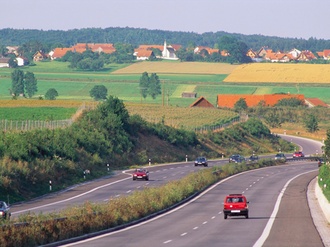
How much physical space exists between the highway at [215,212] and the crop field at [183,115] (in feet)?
141

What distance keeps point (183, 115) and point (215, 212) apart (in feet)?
298

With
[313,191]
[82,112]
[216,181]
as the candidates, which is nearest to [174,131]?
[82,112]

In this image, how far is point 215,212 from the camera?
4762 centimetres

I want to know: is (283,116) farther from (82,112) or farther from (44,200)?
(44,200)

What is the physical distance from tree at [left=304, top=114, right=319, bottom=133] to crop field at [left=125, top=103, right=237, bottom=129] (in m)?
11.9

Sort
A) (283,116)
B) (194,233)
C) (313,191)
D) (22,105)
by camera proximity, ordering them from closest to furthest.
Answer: (194,233) < (313,191) < (22,105) < (283,116)

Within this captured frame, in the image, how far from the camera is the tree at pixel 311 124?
5792 inches

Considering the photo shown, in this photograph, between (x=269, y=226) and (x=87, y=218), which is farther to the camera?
(x=269, y=226)

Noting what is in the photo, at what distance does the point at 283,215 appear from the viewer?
150 feet

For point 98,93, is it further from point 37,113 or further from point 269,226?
point 269,226

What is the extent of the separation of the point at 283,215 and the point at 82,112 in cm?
6187

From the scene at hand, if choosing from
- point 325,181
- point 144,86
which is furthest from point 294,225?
point 144,86

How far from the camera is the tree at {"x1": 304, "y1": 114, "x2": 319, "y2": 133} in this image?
14712 cm

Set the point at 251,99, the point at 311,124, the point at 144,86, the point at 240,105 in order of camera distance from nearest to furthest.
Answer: the point at 311,124 → the point at 240,105 → the point at 251,99 → the point at 144,86
